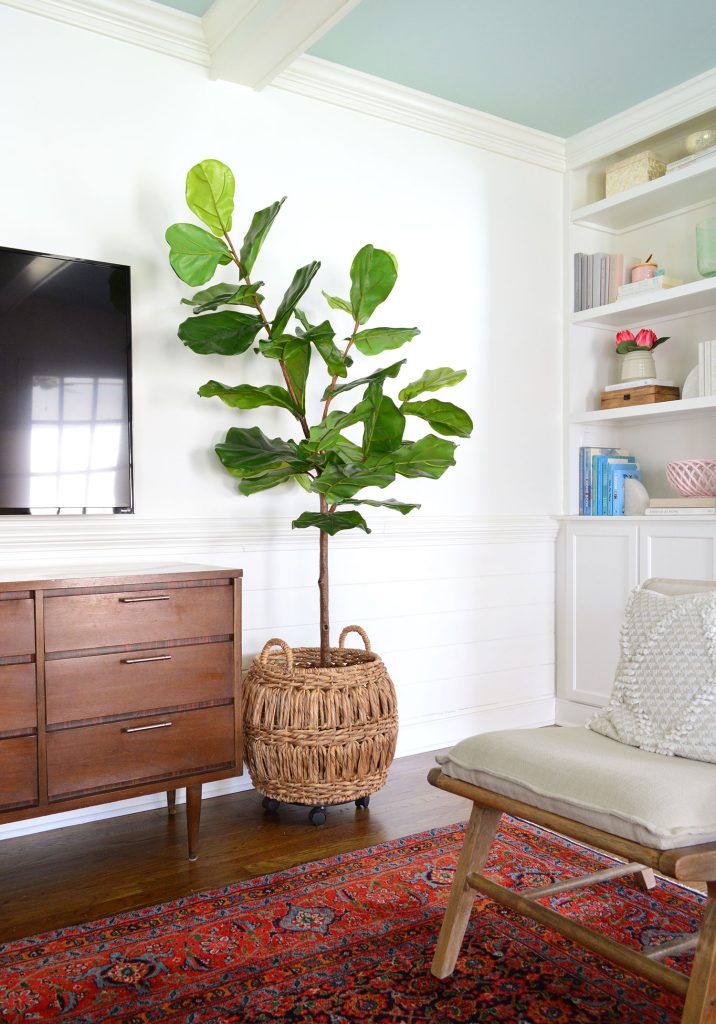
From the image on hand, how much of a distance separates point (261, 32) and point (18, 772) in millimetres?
2196

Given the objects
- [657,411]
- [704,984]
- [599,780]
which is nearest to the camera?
[704,984]

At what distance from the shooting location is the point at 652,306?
3.47 metres

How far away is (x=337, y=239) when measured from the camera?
313 centimetres

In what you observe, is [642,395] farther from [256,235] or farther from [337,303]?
[256,235]

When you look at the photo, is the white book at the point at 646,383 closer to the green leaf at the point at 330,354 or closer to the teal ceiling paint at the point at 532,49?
the teal ceiling paint at the point at 532,49

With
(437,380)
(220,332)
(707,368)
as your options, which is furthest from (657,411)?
(220,332)

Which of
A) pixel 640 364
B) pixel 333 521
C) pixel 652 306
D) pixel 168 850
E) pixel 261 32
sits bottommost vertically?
pixel 168 850

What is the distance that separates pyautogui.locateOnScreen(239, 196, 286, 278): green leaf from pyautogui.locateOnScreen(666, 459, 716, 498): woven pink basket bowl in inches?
69.7

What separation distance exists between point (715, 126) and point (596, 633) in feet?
6.81

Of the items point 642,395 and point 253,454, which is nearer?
point 253,454

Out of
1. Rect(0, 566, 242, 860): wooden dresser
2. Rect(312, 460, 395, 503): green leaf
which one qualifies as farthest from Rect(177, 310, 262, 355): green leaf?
Rect(0, 566, 242, 860): wooden dresser

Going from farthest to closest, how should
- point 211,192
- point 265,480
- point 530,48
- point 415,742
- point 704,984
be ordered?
point 415,742 < point 530,48 < point 265,480 < point 211,192 < point 704,984

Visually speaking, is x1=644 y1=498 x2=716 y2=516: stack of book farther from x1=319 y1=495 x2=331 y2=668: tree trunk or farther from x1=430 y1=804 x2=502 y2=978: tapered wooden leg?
x1=430 y1=804 x2=502 y2=978: tapered wooden leg

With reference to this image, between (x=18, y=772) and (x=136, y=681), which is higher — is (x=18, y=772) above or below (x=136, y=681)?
below
